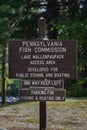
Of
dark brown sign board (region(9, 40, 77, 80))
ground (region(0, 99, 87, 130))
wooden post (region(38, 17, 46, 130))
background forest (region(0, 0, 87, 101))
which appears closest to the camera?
dark brown sign board (region(9, 40, 77, 80))

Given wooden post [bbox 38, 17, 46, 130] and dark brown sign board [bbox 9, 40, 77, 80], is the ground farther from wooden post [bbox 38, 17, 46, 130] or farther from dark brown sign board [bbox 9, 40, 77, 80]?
dark brown sign board [bbox 9, 40, 77, 80]

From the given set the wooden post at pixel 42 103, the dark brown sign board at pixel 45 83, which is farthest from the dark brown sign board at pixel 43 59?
the wooden post at pixel 42 103

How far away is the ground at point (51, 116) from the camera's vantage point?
13.4 meters

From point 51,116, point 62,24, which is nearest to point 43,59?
point 51,116

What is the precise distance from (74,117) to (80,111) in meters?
1.40

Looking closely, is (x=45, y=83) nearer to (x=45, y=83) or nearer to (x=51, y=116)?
(x=45, y=83)

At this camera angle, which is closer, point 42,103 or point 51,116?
point 42,103

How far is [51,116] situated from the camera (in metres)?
15.4

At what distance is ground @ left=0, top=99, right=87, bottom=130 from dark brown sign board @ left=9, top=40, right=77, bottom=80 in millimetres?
2004

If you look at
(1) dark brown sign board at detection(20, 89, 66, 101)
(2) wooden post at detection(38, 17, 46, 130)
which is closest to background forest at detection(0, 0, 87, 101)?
(2) wooden post at detection(38, 17, 46, 130)

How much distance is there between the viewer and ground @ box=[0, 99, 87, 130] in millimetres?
13375

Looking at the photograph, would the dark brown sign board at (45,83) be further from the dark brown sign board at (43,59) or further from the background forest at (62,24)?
the background forest at (62,24)

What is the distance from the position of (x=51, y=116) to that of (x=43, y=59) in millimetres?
4309

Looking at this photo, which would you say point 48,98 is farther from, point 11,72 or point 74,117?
point 74,117
